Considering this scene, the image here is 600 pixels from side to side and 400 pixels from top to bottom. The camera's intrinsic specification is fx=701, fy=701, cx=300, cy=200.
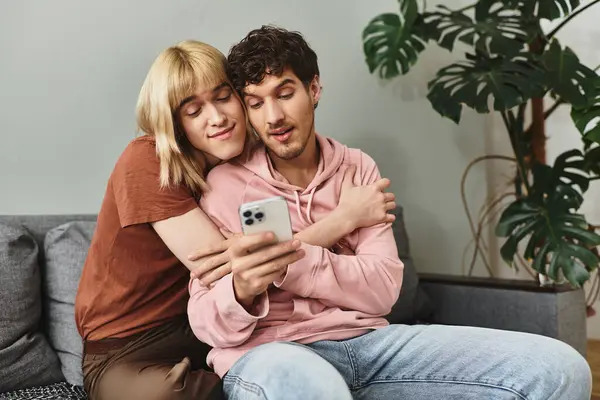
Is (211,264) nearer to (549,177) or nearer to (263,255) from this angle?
(263,255)

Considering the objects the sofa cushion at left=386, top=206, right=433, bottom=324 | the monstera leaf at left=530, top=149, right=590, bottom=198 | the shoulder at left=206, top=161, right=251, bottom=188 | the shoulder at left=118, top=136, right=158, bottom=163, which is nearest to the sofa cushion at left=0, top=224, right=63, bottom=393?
the shoulder at left=118, top=136, right=158, bottom=163

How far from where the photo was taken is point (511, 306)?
216 centimetres

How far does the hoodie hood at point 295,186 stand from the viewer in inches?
59.4

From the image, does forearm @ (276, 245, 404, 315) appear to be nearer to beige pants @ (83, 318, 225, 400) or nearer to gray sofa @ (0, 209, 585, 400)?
beige pants @ (83, 318, 225, 400)

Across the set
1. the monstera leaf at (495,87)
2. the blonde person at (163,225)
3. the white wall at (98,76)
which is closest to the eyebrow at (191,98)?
the blonde person at (163,225)

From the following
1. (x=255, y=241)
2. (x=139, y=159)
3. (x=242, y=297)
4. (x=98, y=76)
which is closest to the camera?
(x=255, y=241)

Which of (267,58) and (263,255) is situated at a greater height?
(267,58)

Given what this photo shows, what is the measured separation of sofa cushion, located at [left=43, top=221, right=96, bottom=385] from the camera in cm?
169

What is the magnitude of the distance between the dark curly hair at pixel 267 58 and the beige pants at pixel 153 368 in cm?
55

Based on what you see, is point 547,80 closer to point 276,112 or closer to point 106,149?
point 276,112

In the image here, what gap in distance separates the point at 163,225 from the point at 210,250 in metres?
0.11

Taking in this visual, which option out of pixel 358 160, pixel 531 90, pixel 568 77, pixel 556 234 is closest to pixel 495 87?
pixel 531 90

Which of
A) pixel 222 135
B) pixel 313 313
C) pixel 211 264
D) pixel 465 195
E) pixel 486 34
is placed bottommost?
pixel 465 195

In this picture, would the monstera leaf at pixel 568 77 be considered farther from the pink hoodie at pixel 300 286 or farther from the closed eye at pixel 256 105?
the closed eye at pixel 256 105
